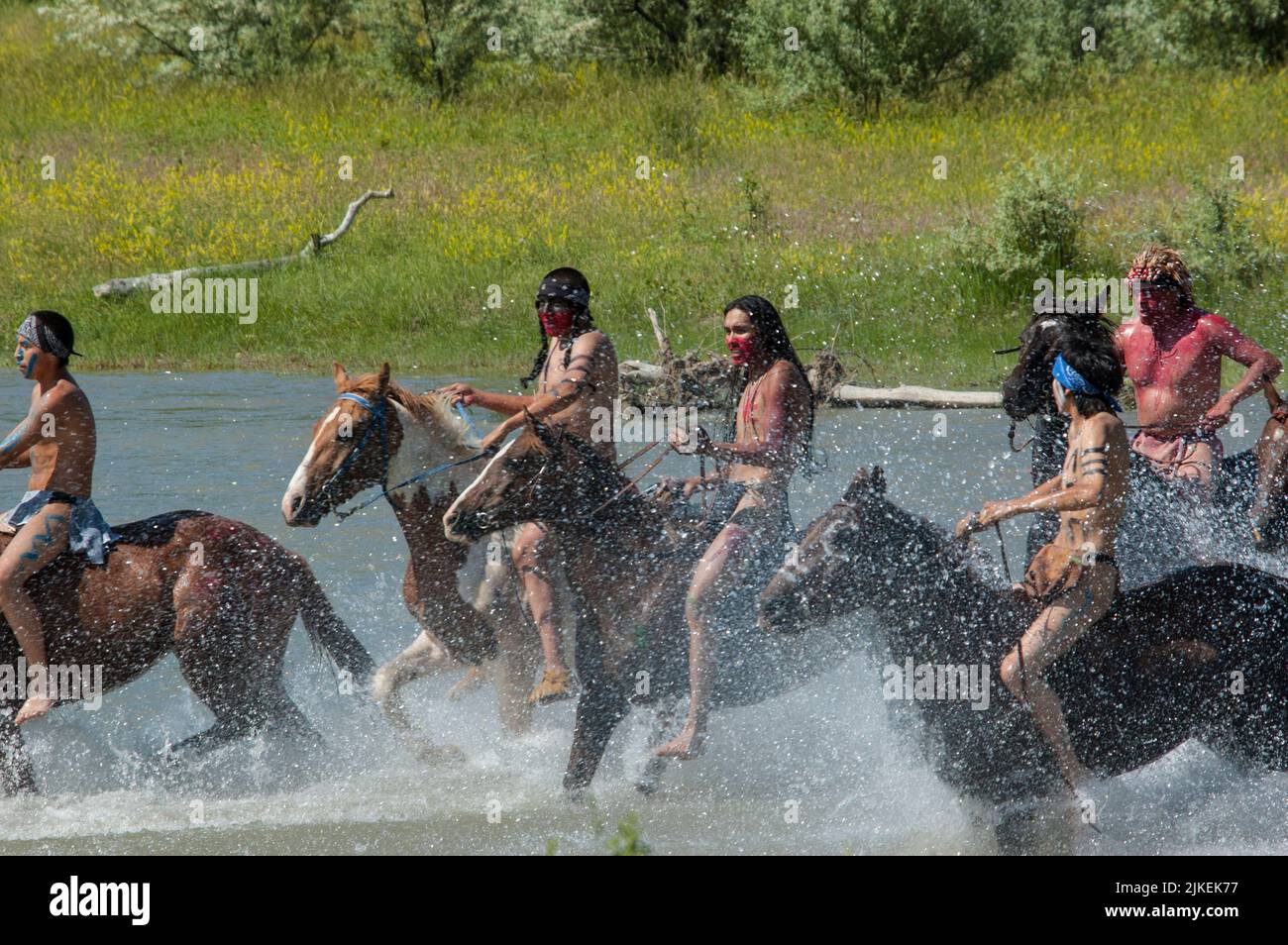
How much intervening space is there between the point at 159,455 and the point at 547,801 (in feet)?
31.1

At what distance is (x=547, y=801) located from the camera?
785cm

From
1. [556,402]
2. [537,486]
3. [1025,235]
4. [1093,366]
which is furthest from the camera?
[1025,235]

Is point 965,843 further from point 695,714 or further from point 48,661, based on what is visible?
point 48,661

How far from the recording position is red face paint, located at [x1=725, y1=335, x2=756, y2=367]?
762 centimetres

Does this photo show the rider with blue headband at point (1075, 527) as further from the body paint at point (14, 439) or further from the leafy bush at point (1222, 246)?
the leafy bush at point (1222, 246)

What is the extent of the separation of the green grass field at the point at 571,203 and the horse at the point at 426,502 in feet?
33.7

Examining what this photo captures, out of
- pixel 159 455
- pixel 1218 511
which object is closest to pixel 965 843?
pixel 1218 511

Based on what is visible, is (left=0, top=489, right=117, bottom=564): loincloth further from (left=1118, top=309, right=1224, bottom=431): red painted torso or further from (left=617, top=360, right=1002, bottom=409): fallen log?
(left=617, top=360, right=1002, bottom=409): fallen log

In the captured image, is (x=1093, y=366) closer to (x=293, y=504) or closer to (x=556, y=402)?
(x=556, y=402)

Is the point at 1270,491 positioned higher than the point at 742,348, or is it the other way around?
the point at 742,348

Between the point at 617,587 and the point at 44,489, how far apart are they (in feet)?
8.86

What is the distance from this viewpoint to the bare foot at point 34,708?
25.1 ft

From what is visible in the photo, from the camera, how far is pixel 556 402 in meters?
7.90

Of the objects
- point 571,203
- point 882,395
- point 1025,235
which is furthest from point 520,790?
point 571,203
